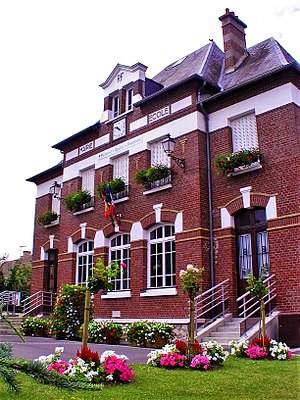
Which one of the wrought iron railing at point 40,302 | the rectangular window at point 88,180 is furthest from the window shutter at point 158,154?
the wrought iron railing at point 40,302

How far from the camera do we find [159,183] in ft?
48.5

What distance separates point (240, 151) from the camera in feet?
43.0

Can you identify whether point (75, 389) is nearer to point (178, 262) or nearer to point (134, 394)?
point (134, 394)

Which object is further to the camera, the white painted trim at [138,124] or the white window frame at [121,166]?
the white window frame at [121,166]

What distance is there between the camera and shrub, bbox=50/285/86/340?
1390cm

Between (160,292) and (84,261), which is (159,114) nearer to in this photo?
(160,292)

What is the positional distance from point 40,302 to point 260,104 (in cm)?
1272

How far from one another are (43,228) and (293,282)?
13394 mm

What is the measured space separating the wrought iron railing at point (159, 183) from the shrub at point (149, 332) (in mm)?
4767

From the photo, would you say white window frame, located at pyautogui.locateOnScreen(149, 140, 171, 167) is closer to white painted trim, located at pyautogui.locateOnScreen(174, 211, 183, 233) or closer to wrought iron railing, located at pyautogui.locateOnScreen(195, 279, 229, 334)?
white painted trim, located at pyautogui.locateOnScreen(174, 211, 183, 233)

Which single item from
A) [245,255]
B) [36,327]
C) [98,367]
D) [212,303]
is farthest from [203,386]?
[36,327]

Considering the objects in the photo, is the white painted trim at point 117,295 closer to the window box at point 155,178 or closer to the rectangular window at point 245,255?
the window box at point 155,178

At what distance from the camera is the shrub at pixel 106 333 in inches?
502

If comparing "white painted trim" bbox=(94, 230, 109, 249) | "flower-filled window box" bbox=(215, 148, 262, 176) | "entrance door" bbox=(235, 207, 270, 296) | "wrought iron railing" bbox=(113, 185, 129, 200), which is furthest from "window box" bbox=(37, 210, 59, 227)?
"entrance door" bbox=(235, 207, 270, 296)
